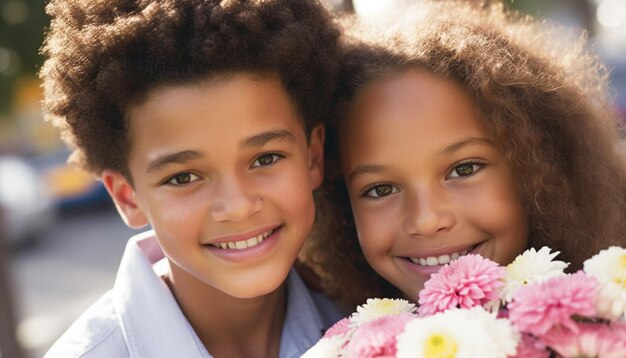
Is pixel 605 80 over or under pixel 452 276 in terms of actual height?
over

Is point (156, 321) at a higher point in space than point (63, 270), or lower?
lower

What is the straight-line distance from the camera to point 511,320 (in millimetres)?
1406

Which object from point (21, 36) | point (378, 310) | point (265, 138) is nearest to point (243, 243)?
point (265, 138)

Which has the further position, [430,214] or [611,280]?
[430,214]

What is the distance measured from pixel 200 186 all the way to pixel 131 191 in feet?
1.23

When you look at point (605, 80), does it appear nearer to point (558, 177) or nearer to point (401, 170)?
point (558, 177)

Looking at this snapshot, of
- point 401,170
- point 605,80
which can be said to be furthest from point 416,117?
point 605,80

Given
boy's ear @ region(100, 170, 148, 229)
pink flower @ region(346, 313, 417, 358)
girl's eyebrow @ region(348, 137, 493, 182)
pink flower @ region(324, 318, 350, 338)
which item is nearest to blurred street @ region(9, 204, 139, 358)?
boy's ear @ region(100, 170, 148, 229)

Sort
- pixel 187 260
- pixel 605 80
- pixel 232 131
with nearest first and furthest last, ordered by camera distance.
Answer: pixel 232 131, pixel 187 260, pixel 605 80

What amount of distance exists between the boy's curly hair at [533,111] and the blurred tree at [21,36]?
6.88ft

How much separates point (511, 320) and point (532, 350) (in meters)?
0.07

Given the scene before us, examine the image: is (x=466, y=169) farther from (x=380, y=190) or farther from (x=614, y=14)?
(x=614, y=14)

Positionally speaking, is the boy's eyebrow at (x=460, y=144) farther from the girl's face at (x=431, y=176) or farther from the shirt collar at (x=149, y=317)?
the shirt collar at (x=149, y=317)

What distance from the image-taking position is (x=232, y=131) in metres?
2.10
